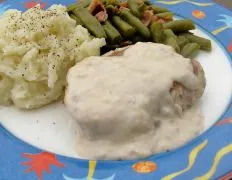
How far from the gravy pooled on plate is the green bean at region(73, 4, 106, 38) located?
0.60m

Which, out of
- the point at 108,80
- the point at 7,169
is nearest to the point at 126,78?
the point at 108,80

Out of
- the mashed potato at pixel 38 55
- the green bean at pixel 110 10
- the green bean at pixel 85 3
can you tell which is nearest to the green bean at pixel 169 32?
the green bean at pixel 110 10

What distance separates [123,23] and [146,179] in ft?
6.44

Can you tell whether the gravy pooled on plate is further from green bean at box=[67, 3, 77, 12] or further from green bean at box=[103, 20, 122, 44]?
green bean at box=[67, 3, 77, 12]

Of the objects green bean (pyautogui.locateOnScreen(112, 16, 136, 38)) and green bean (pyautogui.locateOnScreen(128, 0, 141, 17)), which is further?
green bean (pyautogui.locateOnScreen(128, 0, 141, 17))

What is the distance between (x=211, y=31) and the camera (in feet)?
15.8

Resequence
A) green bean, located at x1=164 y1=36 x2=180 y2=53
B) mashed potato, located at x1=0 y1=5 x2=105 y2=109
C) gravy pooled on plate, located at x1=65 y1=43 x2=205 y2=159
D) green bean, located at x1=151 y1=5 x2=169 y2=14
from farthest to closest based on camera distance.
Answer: green bean, located at x1=151 y1=5 x2=169 y2=14 → green bean, located at x1=164 y1=36 x2=180 y2=53 → mashed potato, located at x1=0 y1=5 x2=105 y2=109 → gravy pooled on plate, located at x1=65 y1=43 x2=205 y2=159

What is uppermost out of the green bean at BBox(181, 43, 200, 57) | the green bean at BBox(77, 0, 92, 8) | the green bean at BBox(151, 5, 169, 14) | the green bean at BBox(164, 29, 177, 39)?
the green bean at BBox(151, 5, 169, 14)

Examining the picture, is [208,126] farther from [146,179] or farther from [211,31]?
[211,31]

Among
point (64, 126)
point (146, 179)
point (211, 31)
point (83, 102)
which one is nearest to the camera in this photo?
point (146, 179)

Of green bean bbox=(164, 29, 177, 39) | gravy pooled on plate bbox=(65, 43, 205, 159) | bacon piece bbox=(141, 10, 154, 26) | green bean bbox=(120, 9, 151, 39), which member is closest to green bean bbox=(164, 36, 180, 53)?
green bean bbox=(164, 29, 177, 39)

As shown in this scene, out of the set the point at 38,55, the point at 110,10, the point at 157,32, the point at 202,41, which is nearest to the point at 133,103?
the point at 38,55

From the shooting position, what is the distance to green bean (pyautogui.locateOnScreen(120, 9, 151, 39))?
4.54m

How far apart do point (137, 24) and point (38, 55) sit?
3.84 feet
